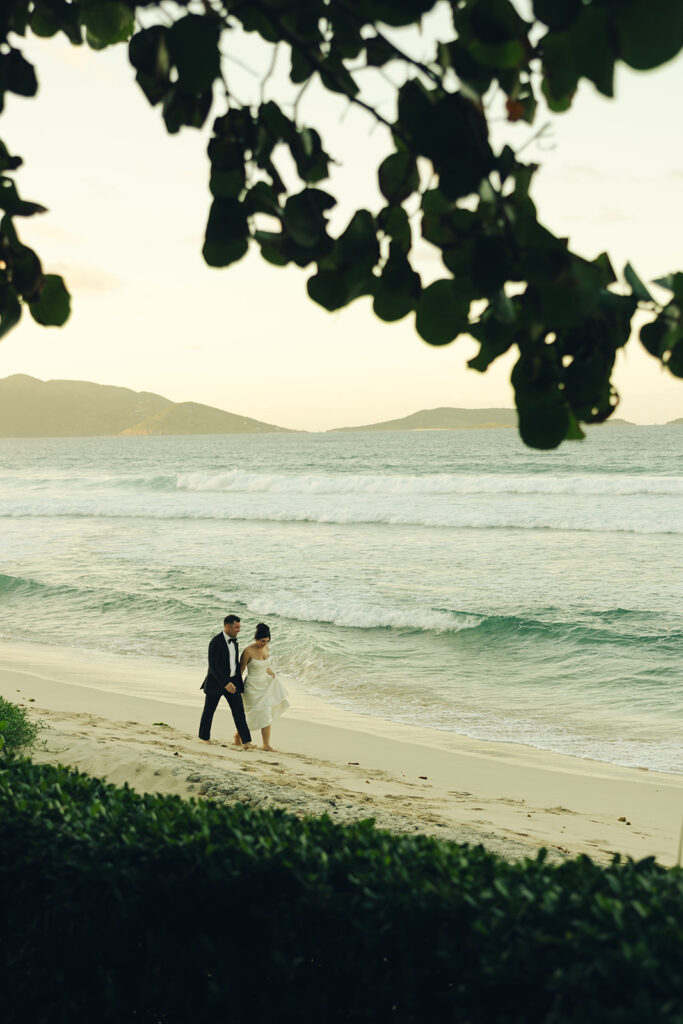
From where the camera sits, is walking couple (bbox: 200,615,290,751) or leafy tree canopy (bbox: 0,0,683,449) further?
walking couple (bbox: 200,615,290,751)

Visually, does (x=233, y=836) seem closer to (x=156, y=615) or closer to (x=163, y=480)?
(x=156, y=615)

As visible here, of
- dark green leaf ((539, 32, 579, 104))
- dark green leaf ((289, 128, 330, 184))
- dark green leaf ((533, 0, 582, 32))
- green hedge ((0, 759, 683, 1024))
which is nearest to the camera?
dark green leaf ((533, 0, 582, 32))

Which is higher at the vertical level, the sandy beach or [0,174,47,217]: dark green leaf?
[0,174,47,217]: dark green leaf

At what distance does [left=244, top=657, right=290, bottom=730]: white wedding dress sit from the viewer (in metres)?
10.9

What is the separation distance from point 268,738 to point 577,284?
975 cm

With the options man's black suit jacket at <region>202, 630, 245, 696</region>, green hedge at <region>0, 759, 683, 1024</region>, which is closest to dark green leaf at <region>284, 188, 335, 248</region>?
green hedge at <region>0, 759, 683, 1024</region>

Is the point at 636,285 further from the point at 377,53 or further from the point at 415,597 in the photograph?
the point at 415,597

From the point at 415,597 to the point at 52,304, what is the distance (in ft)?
57.2

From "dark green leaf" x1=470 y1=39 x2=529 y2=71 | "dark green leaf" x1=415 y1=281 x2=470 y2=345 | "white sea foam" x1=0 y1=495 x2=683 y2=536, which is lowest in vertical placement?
"white sea foam" x1=0 y1=495 x2=683 y2=536

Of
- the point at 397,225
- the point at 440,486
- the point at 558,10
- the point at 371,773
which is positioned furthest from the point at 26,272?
the point at 440,486

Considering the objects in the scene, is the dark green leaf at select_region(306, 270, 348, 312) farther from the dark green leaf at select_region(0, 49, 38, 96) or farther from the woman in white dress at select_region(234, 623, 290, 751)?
the woman in white dress at select_region(234, 623, 290, 751)

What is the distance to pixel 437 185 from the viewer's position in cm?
198

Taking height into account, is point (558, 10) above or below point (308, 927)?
above

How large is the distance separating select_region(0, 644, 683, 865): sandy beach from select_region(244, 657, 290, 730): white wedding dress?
1.43ft
